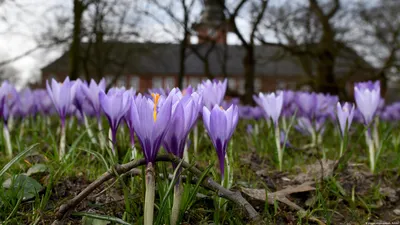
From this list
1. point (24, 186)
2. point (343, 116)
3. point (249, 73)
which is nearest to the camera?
point (24, 186)

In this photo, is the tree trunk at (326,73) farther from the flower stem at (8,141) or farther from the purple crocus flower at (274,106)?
the flower stem at (8,141)

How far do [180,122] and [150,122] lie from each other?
100mm

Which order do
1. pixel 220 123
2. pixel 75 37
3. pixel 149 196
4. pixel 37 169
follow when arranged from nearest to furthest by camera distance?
1. pixel 149 196
2. pixel 220 123
3. pixel 37 169
4. pixel 75 37

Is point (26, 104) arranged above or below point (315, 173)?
above

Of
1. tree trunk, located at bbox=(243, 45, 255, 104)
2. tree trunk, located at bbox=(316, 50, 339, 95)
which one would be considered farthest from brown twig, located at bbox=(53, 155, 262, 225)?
tree trunk, located at bbox=(316, 50, 339, 95)

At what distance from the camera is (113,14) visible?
48.0ft

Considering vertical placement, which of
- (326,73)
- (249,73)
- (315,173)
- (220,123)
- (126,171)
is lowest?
(315,173)

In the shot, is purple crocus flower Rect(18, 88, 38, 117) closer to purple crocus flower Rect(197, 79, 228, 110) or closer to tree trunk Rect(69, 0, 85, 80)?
purple crocus flower Rect(197, 79, 228, 110)

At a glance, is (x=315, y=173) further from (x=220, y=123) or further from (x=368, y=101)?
(x=220, y=123)

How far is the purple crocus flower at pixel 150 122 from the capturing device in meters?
1.14

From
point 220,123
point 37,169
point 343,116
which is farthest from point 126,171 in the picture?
point 343,116

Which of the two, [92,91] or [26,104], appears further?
[26,104]

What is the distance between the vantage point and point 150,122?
45.3 inches

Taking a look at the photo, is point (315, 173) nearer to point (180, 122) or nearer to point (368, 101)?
point (368, 101)
